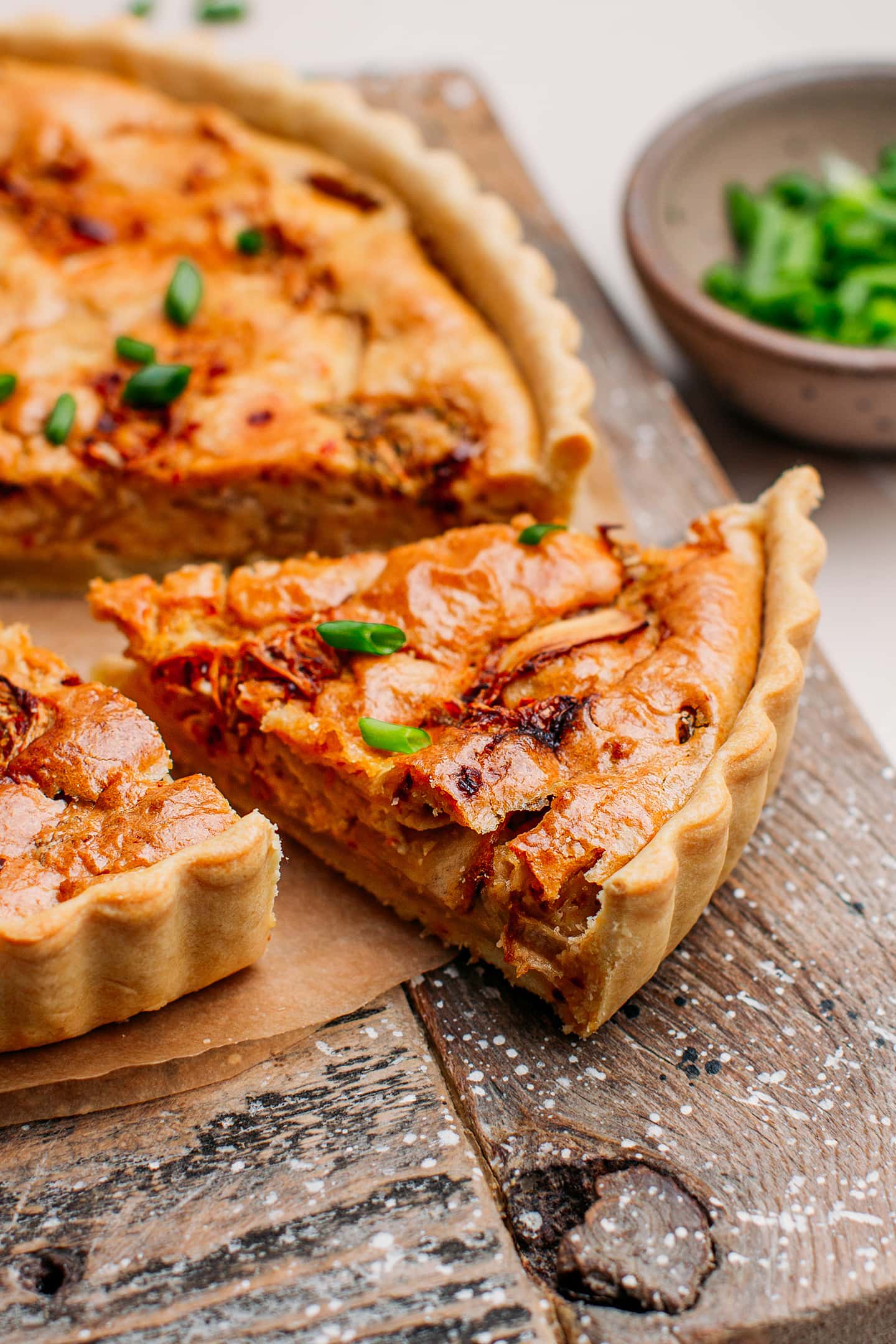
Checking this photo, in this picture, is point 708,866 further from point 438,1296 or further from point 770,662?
point 438,1296

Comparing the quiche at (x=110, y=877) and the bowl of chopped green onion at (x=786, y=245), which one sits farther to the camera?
the bowl of chopped green onion at (x=786, y=245)

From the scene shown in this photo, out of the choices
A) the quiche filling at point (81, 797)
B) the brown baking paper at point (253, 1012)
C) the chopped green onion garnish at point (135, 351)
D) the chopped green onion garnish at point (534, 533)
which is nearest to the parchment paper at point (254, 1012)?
the brown baking paper at point (253, 1012)

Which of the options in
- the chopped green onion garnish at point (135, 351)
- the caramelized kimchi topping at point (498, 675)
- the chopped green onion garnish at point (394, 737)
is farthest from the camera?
the chopped green onion garnish at point (135, 351)

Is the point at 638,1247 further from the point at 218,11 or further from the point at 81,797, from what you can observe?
the point at 218,11

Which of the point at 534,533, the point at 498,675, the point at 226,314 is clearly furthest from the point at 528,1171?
the point at 226,314

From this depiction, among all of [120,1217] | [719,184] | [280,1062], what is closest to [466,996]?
[280,1062]

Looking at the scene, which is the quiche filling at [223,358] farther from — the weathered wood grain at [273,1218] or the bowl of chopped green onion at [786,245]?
the weathered wood grain at [273,1218]
